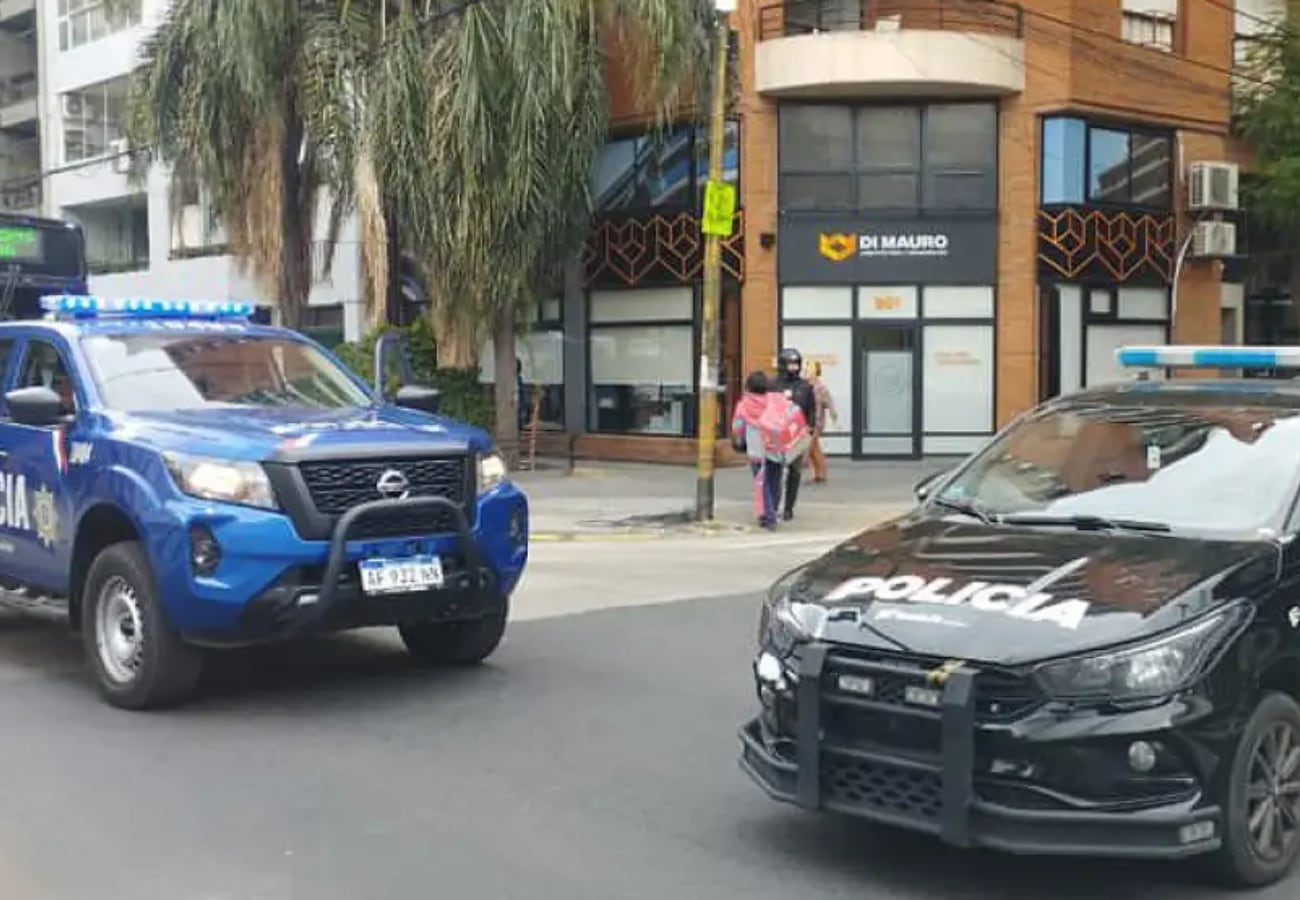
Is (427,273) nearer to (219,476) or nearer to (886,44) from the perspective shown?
(886,44)

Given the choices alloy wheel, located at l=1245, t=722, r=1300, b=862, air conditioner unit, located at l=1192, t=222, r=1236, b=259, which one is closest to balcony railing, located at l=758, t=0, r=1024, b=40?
air conditioner unit, located at l=1192, t=222, r=1236, b=259

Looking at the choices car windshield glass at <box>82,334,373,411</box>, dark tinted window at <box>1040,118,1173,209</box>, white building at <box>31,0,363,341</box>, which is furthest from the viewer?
white building at <box>31,0,363,341</box>

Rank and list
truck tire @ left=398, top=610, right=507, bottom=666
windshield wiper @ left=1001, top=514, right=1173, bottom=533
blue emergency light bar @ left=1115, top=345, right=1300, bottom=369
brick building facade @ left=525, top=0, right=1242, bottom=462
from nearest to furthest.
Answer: windshield wiper @ left=1001, top=514, right=1173, bottom=533 → blue emergency light bar @ left=1115, top=345, right=1300, bottom=369 → truck tire @ left=398, top=610, right=507, bottom=666 → brick building facade @ left=525, top=0, right=1242, bottom=462

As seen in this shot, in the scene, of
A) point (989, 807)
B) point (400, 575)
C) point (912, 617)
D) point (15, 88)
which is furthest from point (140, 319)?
point (15, 88)

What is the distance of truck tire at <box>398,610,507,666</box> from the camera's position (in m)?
8.30

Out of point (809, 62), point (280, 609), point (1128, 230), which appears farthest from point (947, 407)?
point (280, 609)

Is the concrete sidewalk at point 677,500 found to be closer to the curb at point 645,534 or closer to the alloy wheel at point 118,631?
the curb at point 645,534

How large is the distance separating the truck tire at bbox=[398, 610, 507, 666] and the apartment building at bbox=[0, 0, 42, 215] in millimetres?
39654

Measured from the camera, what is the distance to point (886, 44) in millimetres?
23406

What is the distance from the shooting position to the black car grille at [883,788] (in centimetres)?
457

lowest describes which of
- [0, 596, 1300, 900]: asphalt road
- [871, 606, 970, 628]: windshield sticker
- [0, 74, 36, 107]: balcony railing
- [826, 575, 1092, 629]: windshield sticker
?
[0, 596, 1300, 900]: asphalt road

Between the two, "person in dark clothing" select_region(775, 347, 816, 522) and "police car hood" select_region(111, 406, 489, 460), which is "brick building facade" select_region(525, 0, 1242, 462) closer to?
"person in dark clothing" select_region(775, 347, 816, 522)

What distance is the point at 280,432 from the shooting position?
7.26 metres

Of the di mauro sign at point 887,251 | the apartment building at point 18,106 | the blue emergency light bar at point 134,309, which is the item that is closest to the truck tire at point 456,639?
the blue emergency light bar at point 134,309
